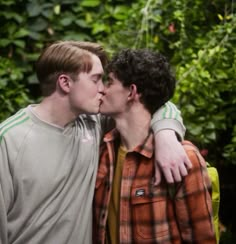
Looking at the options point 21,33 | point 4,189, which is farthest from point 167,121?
point 21,33

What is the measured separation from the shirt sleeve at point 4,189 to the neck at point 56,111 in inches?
8.1

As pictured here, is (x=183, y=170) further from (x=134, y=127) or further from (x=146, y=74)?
(x=146, y=74)

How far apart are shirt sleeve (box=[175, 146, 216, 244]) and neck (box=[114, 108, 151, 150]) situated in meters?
0.21

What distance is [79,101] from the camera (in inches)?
73.4

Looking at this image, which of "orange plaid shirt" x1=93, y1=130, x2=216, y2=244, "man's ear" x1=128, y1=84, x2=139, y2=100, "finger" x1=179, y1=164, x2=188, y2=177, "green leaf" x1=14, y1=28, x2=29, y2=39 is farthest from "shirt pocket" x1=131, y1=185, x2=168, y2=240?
"green leaf" x1=14, y1=28, x2=29, y2=39

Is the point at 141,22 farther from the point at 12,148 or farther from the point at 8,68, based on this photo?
the point at 12,148

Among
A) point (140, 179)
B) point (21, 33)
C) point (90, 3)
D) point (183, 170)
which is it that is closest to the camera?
point (183, 170)

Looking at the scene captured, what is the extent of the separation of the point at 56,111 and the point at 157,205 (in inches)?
20.2

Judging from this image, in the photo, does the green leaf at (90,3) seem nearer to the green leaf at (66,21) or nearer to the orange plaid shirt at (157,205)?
the green leaf at (66,21)

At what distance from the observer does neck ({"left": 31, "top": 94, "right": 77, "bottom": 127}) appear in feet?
6.13

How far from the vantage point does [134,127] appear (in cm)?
188

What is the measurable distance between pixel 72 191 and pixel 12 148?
270mm

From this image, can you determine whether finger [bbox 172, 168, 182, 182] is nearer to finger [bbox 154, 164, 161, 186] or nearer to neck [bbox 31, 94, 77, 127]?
finger [bbox 154, 164, 161, 186]

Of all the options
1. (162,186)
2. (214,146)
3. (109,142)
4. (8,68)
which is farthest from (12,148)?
(8,68)
